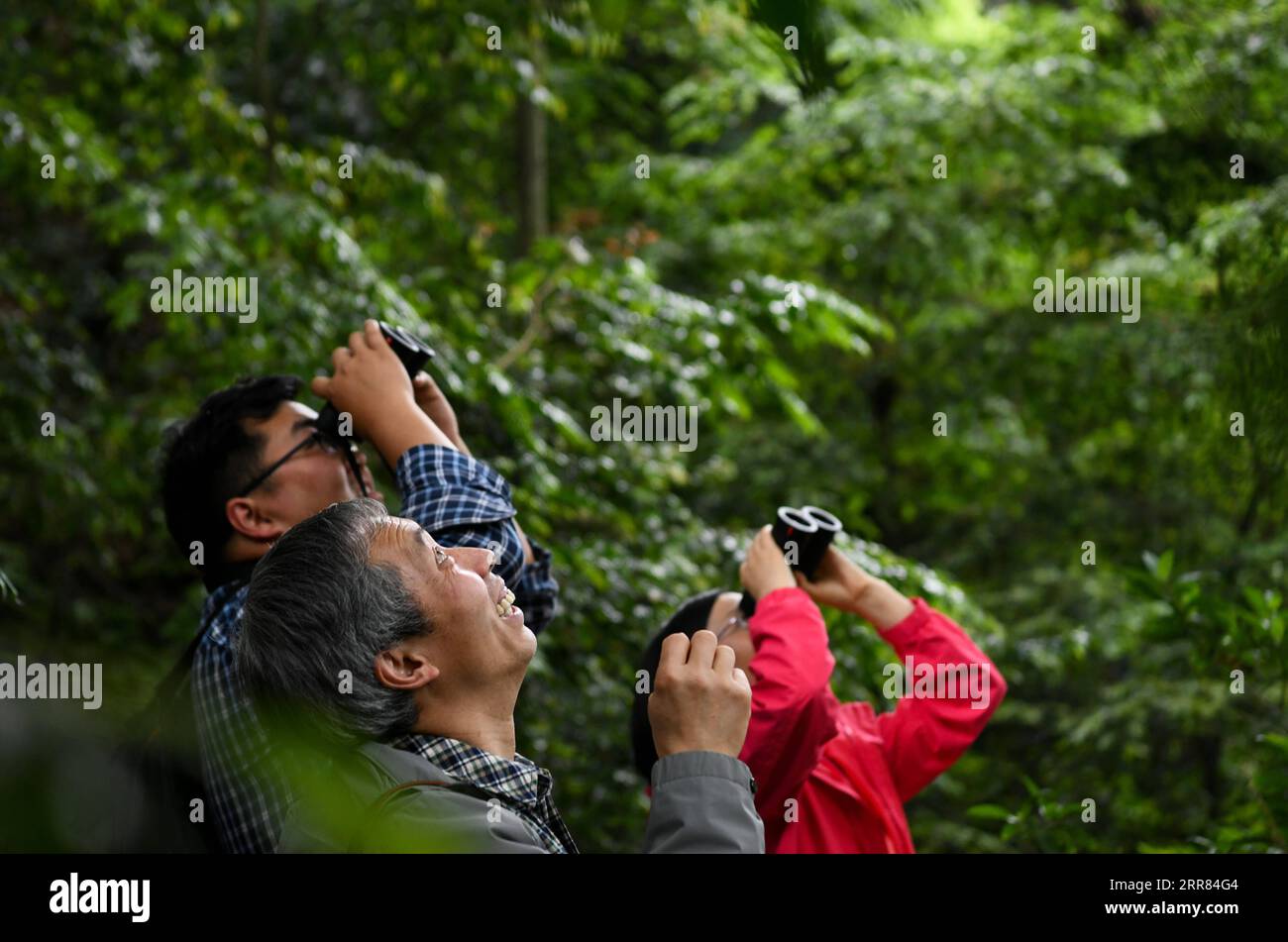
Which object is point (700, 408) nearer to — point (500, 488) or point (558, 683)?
point (558, 683)

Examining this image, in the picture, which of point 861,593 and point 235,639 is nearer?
point 235,639

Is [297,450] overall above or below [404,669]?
above

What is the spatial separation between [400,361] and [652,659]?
82 cm

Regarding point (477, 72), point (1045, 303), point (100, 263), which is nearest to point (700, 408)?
point (477, 72)

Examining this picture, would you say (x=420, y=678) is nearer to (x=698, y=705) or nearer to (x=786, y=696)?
(x=698, y=705)

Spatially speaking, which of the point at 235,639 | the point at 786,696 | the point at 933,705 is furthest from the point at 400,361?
the point at 933,705

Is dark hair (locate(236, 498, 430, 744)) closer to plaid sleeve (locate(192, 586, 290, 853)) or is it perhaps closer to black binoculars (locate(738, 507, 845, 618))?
plaid sleeve (locate(192, 586, 290, 853))

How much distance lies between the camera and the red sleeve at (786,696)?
87.6 inches

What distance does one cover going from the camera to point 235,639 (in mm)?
1964

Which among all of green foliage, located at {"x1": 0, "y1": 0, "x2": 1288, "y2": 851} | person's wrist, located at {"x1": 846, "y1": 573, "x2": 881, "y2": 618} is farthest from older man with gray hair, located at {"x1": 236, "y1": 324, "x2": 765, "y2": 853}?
person's wrist, located at {"x1": 846, "y1": 573, "x2": 881, "y2": 618}

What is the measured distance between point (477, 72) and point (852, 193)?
3082 millimetres

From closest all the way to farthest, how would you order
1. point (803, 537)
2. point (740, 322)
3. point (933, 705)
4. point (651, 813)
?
point (651, 813) < point (803, 537) < point (933, 705) < point (740, 322)

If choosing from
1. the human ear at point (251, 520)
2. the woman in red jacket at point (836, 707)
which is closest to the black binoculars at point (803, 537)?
the woman in red jacket at point (836, 707)

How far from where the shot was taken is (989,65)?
796 cm
